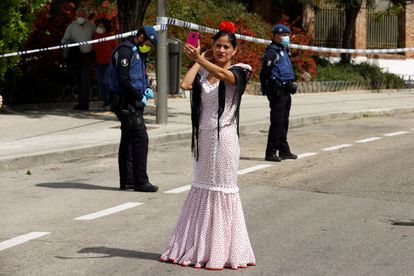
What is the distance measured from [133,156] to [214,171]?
3.78 meters

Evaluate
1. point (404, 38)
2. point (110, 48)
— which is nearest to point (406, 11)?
point (404, 38)

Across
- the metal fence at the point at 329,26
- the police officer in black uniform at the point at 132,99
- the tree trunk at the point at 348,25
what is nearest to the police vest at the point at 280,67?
the police officer in black uniform at the point at 132,99

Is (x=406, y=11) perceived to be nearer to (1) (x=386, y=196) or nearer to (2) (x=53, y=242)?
(1) (x=386, y=196)

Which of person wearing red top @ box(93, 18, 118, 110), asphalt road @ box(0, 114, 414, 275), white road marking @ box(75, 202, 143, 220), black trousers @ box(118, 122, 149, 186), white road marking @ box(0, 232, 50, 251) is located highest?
person wearing red top @ box(93, 18, 118, 110)

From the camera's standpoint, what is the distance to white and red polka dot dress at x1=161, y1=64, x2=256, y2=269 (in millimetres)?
8102

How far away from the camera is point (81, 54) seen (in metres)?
21.3

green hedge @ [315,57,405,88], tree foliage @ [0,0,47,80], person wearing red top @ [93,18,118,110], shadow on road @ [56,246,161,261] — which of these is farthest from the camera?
green hedge @ [315,57,405,88]

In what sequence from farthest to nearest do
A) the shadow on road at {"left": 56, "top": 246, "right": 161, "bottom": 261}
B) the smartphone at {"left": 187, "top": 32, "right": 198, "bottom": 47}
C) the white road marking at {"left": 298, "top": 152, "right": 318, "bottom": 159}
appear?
1. the white road marking at {"left": 298, "top": 152, "right": 318, "bottom": 159}
2. the shadow on road at {"left": 56, "top": 246, "right": 161, "bottom": 261}
3. the smartphone at {"left": 187, "top": 32, "right": 198, "bottom": 47}

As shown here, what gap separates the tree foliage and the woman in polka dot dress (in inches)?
428

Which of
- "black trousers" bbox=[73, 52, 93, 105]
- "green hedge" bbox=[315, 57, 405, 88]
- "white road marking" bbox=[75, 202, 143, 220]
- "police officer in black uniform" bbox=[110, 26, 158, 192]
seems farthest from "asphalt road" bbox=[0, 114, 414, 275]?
"green hedge" bbox=[315, 57, 405, 88]

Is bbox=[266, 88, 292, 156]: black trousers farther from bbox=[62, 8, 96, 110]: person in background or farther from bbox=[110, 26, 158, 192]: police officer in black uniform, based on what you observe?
bbox=[62, 8, 96, 110]: person in background

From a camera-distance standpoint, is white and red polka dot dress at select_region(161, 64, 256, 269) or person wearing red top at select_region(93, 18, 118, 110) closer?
white and red polka dot dress at select_region(161, 64, 256, 269)

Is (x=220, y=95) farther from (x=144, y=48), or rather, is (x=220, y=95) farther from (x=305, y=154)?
(x=305, y=154)

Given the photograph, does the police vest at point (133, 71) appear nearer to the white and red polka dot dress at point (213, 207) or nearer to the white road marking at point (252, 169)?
the white road marking at point (252, 169)
